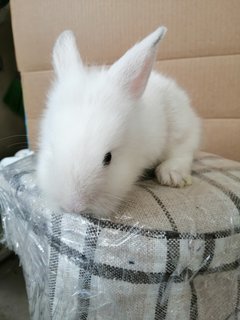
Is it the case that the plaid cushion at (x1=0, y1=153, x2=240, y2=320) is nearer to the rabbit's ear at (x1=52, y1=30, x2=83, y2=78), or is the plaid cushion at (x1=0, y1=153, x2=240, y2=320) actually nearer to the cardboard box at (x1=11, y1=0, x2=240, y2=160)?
the rabbit's ear at (x1=52, y1=30, x2=83, y2=78)

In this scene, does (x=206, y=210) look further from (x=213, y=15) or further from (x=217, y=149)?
(x=213, y=15)

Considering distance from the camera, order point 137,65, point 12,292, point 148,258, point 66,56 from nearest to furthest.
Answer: point 148,258
point 137,65
point 66,56
point 12,292

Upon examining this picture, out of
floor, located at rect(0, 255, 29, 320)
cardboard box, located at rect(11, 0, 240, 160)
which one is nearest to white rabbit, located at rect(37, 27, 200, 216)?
cardboard box, located at rect(11, 0, 240, 160)

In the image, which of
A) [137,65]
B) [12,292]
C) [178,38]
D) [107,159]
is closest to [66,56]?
[137,65]

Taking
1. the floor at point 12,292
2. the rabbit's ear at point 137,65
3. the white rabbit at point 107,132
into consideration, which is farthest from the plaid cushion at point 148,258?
the floor at point 12,292

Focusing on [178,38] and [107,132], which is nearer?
[107,132]

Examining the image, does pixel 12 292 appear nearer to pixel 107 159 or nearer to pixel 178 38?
pixel 107 159

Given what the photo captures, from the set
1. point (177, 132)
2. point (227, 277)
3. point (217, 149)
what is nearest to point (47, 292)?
point (227, 277)
